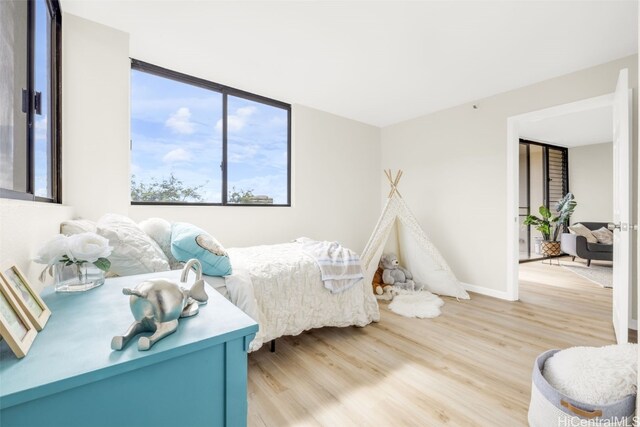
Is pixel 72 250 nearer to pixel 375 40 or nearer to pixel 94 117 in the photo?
pixel 94 117

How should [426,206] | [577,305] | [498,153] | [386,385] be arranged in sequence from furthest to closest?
[426,206], [498,153], [577,305], [386,385]

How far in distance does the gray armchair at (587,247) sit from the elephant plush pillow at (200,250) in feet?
20.1

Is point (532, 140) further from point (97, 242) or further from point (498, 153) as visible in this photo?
point (97, 242)

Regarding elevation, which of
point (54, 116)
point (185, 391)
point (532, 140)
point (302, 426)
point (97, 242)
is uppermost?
point (532, 140)

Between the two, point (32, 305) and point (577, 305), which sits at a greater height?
point (32, 305)

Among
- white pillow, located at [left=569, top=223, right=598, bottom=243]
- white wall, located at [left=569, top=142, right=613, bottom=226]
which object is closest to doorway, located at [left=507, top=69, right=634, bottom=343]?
white pillow, located at [left=569, top=223, right=598, bottom=243]

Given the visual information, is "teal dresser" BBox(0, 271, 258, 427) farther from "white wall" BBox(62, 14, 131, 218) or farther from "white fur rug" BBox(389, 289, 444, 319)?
"white fur rug" BBox(389, 289, 444, 319)

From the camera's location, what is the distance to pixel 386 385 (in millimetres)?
1766

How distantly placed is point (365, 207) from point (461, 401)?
10.5 ft

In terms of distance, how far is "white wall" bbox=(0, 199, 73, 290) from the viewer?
2.75 ft

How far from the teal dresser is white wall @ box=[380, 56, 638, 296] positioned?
140 inches

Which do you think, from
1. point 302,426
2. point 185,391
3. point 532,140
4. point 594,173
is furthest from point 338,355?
point 594,173

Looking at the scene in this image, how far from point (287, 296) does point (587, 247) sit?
5.69 m

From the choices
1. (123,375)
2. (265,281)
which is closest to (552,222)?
(265,281)
